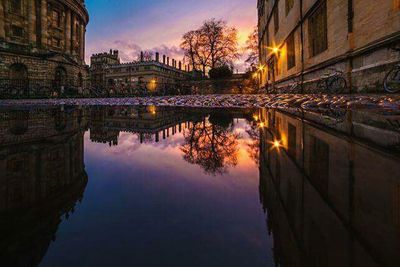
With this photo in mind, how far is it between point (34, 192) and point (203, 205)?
911mm

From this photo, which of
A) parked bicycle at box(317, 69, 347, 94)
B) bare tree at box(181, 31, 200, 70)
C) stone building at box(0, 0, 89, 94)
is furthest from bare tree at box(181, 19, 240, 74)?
parked bicycle at box(317, 69, 347, 94)

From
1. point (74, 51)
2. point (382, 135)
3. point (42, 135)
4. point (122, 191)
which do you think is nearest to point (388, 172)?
point (382, 135)

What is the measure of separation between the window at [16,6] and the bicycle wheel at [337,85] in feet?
105

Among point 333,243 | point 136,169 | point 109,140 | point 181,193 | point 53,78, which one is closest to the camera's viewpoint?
point 333,243

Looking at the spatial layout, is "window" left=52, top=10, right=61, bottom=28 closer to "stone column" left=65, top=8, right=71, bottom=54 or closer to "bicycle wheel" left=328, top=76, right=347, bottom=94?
"stone column" left=65, top=8, right=71, bottom=54

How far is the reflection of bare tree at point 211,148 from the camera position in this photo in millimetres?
2051

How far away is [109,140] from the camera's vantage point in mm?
3094

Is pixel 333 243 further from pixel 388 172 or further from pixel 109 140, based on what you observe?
pixel 109 140

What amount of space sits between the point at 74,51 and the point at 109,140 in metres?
37.3

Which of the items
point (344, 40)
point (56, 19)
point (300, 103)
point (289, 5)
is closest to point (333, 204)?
point (300, 103)

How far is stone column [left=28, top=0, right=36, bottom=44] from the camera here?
2852cm

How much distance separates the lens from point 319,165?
6.15 feet

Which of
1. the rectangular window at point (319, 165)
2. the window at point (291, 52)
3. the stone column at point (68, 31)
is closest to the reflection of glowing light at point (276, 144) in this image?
the rectangular window at point (319, 165)

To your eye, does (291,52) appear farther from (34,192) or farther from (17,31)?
(17,31)
